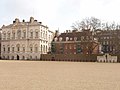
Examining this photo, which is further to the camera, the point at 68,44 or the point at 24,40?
the point at 24,40

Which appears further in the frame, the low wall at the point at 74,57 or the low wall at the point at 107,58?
the low wall at the point at 74,57

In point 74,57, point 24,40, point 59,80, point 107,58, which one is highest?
point 24,40

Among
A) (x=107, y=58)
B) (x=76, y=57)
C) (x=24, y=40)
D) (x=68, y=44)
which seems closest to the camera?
(x=107, y=58)

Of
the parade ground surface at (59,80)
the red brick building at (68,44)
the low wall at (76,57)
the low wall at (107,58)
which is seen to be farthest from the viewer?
the red brick building at (68,44)

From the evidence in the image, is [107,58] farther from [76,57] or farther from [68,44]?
[68,44]

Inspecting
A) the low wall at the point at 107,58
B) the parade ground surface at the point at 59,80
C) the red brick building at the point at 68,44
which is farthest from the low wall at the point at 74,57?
the parade ground surface at the point at 59,80

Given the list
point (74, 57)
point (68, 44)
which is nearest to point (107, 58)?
point (74, 57)

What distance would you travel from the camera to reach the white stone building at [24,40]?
102 metres

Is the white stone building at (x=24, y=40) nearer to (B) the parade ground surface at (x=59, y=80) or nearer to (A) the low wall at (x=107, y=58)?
(A) the low wall at (x=107, y=58)

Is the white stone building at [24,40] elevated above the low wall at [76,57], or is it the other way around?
the white stone building at [24,40]

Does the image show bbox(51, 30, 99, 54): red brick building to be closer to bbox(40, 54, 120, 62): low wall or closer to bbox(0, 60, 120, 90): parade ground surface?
bbox(40, 54, 120, 62): low wall

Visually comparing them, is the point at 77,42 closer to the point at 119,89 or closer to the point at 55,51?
the point at 55,51

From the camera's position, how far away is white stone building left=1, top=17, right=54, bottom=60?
335ft

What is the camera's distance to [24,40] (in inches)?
4112
